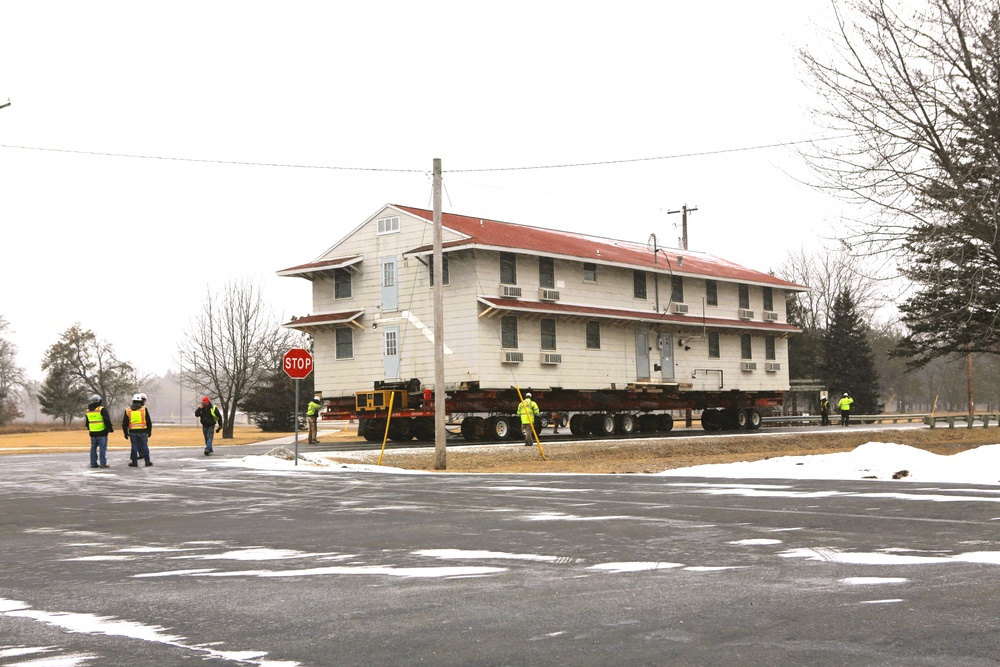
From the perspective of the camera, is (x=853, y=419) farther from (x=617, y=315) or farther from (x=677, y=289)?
(x=617, y=315)

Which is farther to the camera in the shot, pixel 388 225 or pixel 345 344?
pixel 345 344

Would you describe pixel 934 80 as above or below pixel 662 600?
above

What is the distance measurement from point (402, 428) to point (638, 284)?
1282 centimetres

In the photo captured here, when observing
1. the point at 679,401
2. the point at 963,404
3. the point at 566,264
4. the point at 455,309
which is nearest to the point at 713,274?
the point at 679,401

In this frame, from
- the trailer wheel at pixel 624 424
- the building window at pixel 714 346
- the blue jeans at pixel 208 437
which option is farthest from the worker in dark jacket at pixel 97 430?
the building window at pixel 714 346

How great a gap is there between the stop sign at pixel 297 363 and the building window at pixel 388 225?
54.9 feet

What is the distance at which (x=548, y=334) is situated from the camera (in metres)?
41.1

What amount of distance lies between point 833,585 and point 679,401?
131 ft

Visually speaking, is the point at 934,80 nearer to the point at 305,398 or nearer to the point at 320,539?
the point at 320,539

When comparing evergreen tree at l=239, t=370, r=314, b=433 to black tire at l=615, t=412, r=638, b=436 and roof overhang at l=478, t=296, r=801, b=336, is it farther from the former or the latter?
roof overhang at l=478, t=296, r=801, b=336

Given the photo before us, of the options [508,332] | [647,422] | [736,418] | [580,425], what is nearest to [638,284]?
[647,422]

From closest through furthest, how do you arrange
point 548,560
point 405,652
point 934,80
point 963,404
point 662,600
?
point 405,652 < point 662,600 < point 548,560 < point 934,80 < point 963,404

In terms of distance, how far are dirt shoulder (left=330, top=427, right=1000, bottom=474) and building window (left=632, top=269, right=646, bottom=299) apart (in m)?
8.83

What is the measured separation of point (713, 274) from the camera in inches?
1929
